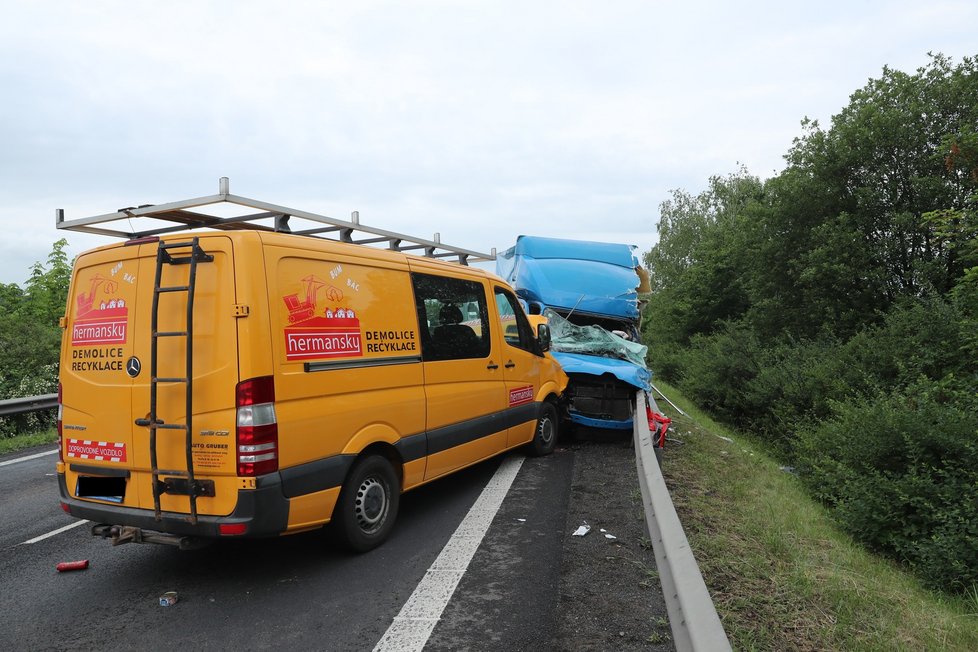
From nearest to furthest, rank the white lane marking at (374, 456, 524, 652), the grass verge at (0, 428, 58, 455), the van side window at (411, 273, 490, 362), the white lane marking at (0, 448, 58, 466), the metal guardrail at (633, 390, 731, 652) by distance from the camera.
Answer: the metal guardrail at (633, 390, 731, 652) → the white lane marking at (374, 456, 524, 652) → the van side window at (411, 273, 490, 362) → the white lane marking at (0, 448, 58, 466) → the grass verge at (0, 428, 58, 455)

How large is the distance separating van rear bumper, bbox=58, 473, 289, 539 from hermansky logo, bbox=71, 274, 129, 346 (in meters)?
1.16

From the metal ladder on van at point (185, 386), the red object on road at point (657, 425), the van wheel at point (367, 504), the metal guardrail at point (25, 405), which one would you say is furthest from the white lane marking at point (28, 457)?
the red object on road at point (657, 425)

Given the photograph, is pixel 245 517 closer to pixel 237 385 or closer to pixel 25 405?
pixel 237 385

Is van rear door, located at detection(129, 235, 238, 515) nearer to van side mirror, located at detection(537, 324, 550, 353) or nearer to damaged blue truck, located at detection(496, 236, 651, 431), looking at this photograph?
van side mirror, located at detection(537, 324, 550, 353)

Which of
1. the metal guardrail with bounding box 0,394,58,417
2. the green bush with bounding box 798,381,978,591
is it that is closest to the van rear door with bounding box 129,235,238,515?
the green bush with bounding box 798,381,978,591

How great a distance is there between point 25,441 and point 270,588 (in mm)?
7683

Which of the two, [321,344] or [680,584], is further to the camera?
[321,344]

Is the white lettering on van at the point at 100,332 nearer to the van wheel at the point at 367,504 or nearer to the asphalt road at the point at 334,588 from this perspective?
the asphalt road at the point at 334,588

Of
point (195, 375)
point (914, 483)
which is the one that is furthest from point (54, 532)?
point (914, 483)

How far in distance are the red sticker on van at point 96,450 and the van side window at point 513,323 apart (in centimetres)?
379

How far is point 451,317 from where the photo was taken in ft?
18.7

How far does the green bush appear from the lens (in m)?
5.43

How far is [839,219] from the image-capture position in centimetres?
1602

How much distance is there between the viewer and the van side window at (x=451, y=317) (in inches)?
207
